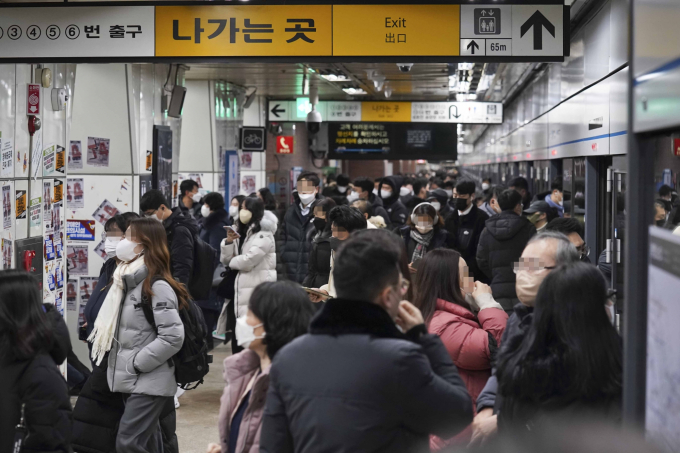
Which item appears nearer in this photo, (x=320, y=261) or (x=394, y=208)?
(x=320, y=261)

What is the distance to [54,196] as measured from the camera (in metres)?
5.77

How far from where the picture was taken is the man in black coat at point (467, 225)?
697cm

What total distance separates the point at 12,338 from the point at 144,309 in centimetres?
126

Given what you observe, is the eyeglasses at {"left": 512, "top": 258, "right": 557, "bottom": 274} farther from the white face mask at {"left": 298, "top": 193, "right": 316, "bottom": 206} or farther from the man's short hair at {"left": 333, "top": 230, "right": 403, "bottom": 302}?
the white face mask at {"left": 298, "top": 193, "right": 316, "bottom": 206}

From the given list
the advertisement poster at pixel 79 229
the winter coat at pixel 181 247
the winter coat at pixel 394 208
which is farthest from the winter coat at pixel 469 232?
the advertisement poster at pixel 79 229

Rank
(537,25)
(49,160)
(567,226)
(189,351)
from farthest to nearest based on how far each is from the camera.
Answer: (49,160)
(537,25)
(567,226)
(189,351)

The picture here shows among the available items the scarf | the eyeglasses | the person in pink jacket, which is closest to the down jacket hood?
the scarf

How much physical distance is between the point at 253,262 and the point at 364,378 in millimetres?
4377

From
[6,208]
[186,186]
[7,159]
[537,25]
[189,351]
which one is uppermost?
[537,25]

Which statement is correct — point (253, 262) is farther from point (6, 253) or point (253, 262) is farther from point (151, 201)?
point (6, 253)

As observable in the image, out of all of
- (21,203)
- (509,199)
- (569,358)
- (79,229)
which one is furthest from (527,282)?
(79,229)

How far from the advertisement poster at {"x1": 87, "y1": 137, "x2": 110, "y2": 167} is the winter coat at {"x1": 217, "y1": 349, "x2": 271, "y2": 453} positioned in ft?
17.8

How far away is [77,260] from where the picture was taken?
748 cm

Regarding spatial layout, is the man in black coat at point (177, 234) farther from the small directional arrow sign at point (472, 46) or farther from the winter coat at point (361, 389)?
the winter coat at point (361, 389)
